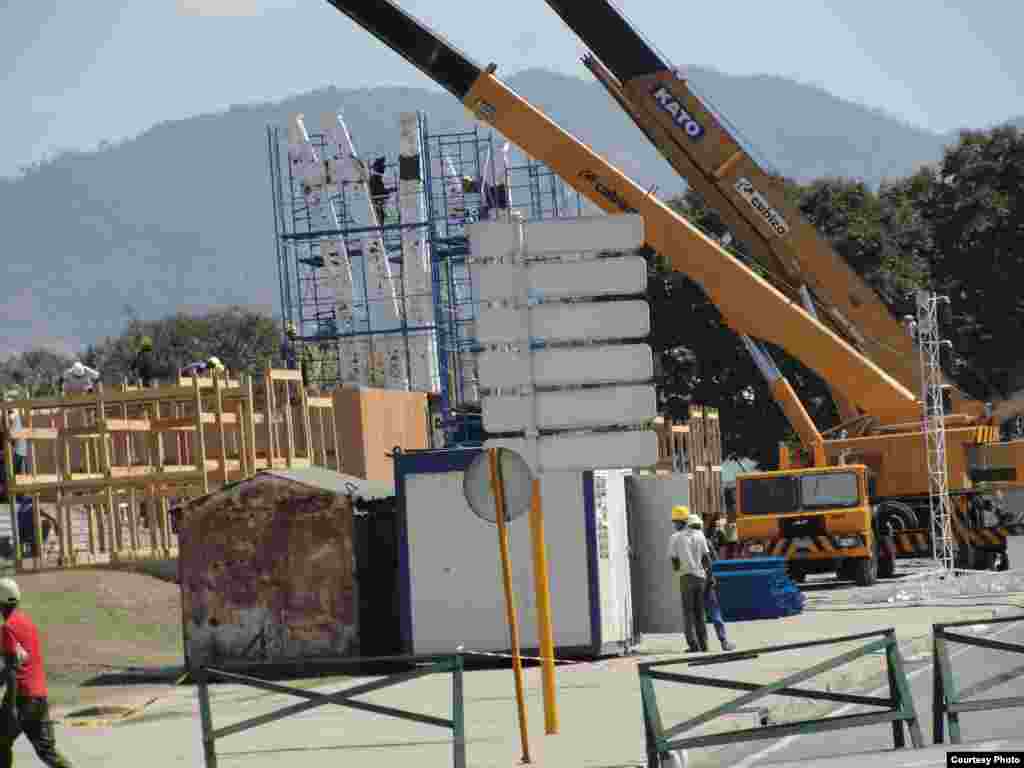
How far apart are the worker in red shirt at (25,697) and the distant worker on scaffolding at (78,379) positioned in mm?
20240

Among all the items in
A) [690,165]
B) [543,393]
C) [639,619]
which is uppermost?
[690,165]

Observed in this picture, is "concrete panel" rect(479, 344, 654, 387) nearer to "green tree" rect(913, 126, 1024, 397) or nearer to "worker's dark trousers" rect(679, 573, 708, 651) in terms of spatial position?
"worker's dark trousers" rect(679, 573, 708, 651)

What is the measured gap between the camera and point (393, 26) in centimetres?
3453

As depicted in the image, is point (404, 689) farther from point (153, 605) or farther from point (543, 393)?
point (153, 605)

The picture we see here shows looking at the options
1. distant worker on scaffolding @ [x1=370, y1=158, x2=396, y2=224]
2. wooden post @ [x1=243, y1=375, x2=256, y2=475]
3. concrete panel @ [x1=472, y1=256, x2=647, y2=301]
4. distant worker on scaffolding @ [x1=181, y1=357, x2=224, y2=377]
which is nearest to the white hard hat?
concrete panel @ [x1=472, y1=256, x2=647, y2=301]

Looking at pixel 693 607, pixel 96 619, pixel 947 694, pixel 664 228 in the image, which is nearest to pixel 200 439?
pixel 96 619

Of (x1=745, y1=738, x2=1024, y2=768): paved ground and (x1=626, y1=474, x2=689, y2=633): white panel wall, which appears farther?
(x1=626, y1=474, x2=689, y2=633): white panel wall

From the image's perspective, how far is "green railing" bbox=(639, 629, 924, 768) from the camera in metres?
13.2

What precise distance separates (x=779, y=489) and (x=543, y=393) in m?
21.0

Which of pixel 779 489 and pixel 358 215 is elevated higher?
pixel 358 215

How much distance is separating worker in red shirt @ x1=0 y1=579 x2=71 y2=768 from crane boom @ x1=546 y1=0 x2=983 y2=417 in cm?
2322

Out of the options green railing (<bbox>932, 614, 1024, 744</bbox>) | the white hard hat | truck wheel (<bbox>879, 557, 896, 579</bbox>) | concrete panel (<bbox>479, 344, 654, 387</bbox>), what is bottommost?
truck wheel (<bbox>879, 557, 896, 579</bbox>)

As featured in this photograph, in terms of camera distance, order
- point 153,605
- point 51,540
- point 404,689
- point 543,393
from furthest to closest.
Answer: point 51,540, point 153,605, point 404,689, point 543,393

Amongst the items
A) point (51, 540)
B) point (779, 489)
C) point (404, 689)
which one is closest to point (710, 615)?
point (404, 689)
